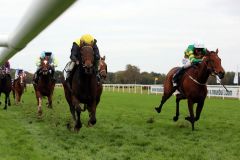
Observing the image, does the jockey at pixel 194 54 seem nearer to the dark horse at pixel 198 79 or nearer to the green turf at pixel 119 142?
the dark horse at pixel 198 79

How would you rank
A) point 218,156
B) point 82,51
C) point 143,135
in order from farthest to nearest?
point 143,135 < point 82,51 < point 218,156

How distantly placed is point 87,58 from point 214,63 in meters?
3.54

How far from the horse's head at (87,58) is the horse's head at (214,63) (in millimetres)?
3356

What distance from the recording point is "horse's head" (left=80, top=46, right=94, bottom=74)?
23.9 ft

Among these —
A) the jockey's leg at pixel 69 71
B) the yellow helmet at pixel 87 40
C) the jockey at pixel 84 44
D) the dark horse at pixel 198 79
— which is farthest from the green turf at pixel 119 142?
the yellow helmet at pixel 87 40

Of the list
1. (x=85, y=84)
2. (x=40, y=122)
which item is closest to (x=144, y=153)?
(x=85, y=84)

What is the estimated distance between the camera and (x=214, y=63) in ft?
31.3

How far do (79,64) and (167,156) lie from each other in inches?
96.3

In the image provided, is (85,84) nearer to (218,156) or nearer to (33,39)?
(218,156)

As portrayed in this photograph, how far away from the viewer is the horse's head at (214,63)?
30.8 ft

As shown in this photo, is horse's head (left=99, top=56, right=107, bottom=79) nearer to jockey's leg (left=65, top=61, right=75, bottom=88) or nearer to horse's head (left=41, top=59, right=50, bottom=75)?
jockey's leg (left=65, top=61, right=75, bottom=88)

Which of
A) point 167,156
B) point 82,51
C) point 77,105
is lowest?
point 167,156

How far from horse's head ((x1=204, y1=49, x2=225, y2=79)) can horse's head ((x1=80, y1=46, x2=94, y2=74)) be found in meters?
3.36

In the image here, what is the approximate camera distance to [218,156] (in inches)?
262
